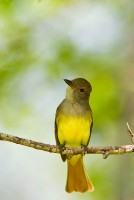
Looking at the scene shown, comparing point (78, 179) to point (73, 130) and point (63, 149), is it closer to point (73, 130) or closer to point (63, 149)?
point (73, 130)

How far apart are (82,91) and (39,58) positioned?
5.23ft

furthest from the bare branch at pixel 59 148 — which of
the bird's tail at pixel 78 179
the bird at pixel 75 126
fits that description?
the bird's tail at pixel 78 179

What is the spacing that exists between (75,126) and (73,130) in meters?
0.05

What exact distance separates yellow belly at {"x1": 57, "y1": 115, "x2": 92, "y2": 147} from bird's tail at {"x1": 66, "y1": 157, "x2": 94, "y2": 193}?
2.04ft

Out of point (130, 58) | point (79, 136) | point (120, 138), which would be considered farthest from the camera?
point (130, 58)

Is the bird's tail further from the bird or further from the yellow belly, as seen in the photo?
the yellow belly

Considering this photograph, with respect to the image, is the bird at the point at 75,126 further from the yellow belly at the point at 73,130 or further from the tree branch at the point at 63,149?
the tree branch at the point at 63,149

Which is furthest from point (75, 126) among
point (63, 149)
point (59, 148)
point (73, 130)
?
point (59, 148)

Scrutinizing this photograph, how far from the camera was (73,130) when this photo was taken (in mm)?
7227

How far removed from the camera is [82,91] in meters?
7.82

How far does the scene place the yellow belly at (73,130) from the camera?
7246 mm

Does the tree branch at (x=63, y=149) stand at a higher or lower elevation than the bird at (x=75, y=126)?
lower

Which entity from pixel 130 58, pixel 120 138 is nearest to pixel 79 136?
pixel 120 138

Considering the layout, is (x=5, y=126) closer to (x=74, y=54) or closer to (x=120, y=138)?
(x=74, y=54)
